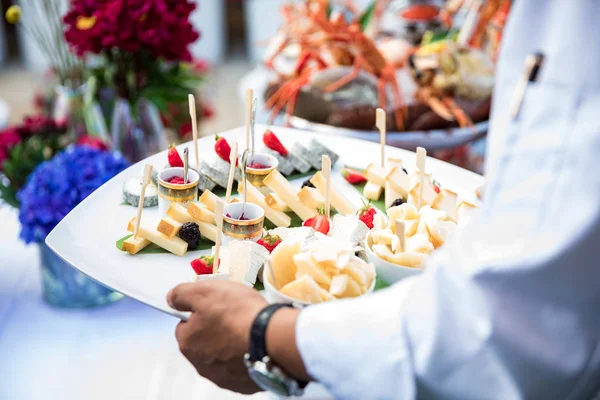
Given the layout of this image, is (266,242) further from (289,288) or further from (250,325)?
(250,325)

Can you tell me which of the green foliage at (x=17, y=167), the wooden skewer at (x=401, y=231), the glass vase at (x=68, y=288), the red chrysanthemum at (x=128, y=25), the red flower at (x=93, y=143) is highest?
the red chrysanthemum at (x=128, y=25)

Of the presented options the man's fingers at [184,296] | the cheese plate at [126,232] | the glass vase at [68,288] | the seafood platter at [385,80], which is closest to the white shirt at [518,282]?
the man's fingers at [184,296]

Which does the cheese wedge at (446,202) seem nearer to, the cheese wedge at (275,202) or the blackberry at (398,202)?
the blackberry at (398,202)

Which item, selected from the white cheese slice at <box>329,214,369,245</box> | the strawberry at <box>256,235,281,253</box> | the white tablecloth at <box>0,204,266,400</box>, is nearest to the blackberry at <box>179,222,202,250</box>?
the strawberry at <box>256,235,281,253</box>

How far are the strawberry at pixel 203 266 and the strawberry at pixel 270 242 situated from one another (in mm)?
85

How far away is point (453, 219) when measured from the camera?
1.07 m

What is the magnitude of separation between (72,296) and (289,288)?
2.62ft

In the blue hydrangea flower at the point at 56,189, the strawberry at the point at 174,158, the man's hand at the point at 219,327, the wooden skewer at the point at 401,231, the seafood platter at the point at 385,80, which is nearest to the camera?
the man's hand at the point at 219,327

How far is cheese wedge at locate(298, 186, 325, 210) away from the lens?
116 cm

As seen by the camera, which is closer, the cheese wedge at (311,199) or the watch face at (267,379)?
the watch face at (267,379)

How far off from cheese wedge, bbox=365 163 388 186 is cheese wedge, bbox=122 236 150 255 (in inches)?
17.5

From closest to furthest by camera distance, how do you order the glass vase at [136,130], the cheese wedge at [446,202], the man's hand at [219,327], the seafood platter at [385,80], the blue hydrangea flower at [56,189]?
1. the man's hand at [219,327]
2. the cheese wedge at [446,202]
3. the blue hydrangea flower at [56,189]
4. the glass vase at [136,130]
5. the seafood platter at [385,80]

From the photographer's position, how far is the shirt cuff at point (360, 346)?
66 centimetres

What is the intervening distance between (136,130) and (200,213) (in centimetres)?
58
